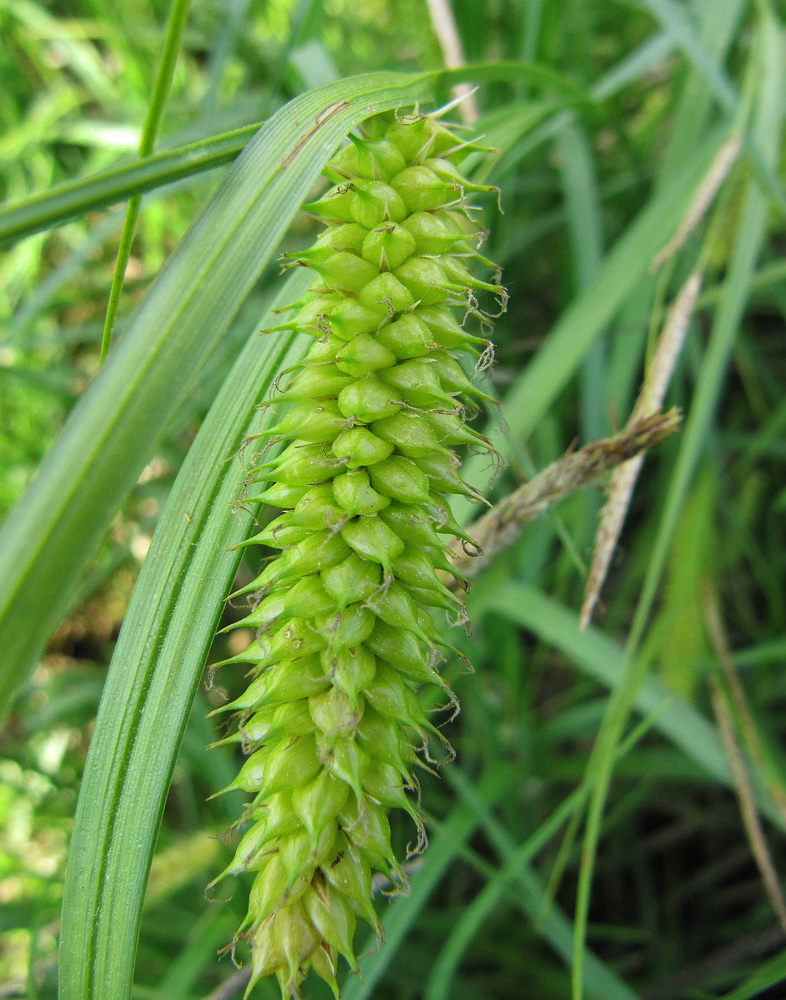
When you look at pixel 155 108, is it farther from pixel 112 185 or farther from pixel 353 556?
pixel 353 556

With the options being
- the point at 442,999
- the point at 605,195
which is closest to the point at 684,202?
the point at 605,195

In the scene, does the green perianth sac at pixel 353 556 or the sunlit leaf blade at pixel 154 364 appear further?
the green perianth sac at pixel 353 556

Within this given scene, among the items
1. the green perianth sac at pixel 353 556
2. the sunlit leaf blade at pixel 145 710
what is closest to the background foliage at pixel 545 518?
the sunlit leaf blade at pixel 145 710

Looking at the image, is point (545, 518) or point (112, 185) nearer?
point (112, 185)

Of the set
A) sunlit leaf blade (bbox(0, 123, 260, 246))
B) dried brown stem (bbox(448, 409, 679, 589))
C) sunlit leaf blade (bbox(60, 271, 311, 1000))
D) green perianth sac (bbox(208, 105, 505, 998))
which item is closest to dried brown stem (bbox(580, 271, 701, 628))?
dried brown stem (bbox(448, 409, 679, 589))

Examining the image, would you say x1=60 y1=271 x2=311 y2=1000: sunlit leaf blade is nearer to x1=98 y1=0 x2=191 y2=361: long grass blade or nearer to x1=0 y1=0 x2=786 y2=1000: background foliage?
x1=0 y1=0 x2=786 y2=1000: background foliage

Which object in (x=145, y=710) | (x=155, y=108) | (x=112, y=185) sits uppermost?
(x=155, y=108)

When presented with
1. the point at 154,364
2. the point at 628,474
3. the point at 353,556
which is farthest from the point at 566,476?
the point at 154,364

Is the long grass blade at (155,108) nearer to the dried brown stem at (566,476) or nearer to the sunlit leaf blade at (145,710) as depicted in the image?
the sunlit leaf blade at (145,710)
